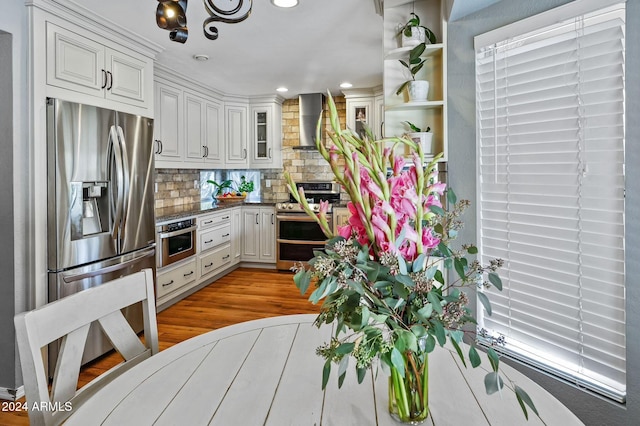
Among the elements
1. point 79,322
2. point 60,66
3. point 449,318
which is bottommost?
point 79,322

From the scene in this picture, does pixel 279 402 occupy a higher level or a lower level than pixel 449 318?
lower

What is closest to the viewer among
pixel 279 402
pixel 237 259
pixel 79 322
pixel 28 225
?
pixel 279 402

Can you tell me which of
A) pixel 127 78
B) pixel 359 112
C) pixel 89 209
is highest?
pixel 359 112

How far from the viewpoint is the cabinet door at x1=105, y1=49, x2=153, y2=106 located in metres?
2.76

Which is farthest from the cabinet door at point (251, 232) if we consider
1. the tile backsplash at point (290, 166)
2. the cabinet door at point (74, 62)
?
the cabinet door at point (74, 62)

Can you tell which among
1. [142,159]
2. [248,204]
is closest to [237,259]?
[248,204]

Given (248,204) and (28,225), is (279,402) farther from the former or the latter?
(248,204)

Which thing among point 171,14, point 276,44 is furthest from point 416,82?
point 276,44

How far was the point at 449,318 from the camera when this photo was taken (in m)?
0.62

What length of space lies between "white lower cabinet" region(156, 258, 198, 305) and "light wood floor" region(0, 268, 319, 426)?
0.17m

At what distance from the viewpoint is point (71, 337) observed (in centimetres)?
104

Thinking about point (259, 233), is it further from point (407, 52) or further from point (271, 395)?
point (271, 395)

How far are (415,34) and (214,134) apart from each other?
336 centimetres

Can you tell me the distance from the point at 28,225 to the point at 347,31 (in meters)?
2.56
